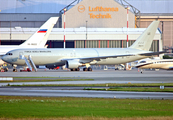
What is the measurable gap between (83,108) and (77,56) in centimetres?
3911

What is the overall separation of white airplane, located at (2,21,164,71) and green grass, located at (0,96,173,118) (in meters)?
33.9

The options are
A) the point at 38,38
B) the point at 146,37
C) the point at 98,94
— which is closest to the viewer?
the point at 98,94

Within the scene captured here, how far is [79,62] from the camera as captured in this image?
52.5m

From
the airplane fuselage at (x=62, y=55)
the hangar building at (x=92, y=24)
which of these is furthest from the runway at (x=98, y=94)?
the hangar building at (x=92, y=24)

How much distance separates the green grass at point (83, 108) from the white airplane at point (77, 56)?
33.9 meters

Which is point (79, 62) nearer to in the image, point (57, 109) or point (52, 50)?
point (52, 50)

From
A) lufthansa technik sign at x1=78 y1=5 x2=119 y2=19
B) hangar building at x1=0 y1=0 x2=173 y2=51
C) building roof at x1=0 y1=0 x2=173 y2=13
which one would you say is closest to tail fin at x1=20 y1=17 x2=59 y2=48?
hangar building at x1=0 y1=0 x2=173 y2=51

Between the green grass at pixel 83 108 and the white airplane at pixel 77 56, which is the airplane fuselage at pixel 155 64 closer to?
the white airplane at pixel 77 56

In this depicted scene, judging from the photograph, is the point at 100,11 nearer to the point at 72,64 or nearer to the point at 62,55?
the point at 62,55

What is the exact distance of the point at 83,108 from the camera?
14.5 metres

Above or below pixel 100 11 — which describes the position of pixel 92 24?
below

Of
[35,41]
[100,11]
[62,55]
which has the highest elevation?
[100,11]

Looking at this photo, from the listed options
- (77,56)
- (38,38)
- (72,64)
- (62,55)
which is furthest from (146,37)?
(38,38)

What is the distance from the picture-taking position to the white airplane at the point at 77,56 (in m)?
50.5
